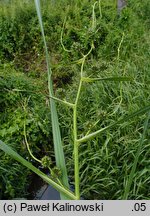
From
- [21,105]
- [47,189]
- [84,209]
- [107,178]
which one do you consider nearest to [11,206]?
[84,209]

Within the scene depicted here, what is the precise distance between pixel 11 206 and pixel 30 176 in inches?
74.2

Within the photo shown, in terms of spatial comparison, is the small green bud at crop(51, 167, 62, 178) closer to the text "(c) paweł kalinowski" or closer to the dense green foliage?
the text "(c) paweł kalinowski"

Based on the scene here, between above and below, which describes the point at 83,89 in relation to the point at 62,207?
above

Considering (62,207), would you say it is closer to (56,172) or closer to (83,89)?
(56,172)

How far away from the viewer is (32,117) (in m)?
3.21

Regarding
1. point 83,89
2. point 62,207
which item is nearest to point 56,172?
point 62,207

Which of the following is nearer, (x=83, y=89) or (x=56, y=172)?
(x=56, y=172)

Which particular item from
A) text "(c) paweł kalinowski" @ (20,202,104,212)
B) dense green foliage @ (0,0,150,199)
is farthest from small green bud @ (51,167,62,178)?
dense green foliage @ (0,0,150,199)

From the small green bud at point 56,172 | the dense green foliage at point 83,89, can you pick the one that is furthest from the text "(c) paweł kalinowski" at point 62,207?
the dense green foliage at point 83,89

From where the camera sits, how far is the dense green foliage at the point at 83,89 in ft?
9.22

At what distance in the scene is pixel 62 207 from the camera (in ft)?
3.60

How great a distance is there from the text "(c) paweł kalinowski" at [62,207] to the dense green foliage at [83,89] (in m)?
0.45

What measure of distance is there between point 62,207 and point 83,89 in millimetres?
1253

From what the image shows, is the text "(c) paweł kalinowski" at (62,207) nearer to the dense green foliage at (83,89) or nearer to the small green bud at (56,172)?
the small green bud at (56,172)
